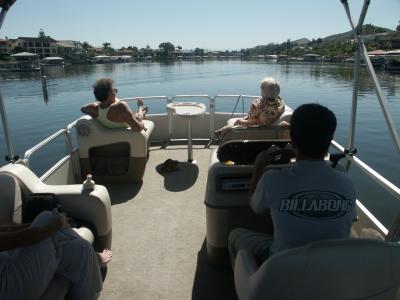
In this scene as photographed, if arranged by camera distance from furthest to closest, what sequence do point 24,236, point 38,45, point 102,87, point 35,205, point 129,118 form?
point 38,45
point 129,118
point 102,87
point 35,205
point 24,236

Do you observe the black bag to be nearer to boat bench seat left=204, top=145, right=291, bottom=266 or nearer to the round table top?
boat bench seat left=204, top=145, right=291, bottom=266

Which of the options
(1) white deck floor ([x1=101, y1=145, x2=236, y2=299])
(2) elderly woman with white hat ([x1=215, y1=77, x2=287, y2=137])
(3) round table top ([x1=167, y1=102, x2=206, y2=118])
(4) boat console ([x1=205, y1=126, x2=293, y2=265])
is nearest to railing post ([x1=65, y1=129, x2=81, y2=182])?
(1) white deck floor ([x1=101, y1=145, x2=236, y2=299])

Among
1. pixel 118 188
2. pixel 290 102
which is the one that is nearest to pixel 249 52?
pixel 290 102

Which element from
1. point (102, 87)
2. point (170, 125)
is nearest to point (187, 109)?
point (170, 125)

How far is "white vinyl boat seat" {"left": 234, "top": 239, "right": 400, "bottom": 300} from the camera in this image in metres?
1.35

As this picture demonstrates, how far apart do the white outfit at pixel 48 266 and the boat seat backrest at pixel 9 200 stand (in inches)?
21.3

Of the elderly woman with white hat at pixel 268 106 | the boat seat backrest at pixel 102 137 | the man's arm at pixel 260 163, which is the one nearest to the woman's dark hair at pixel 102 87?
the boat seat backrest at pixel 102 137

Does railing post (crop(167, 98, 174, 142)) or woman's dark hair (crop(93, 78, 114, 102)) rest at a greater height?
woman's dark hair (crop(93, 78, 114, 102))

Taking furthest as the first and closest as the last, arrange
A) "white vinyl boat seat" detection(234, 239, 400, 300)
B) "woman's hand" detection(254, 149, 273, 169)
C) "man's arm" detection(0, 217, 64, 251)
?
"woman's hand" detection(254, 149, 273, 169) < "man's arm" detection(0, 217, 64, 251) < "white vinyl boat seat" detection(234, 239, 400, 300)

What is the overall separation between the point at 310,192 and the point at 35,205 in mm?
1949

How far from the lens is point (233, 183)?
250 centimetres

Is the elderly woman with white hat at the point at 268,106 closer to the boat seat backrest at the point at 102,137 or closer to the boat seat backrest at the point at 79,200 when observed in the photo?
the boat seat backrest at the point at 102,137

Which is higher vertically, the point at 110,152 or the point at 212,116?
the point at 212,116

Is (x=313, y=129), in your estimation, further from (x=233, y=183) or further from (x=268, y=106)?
(x=268, y=106)
